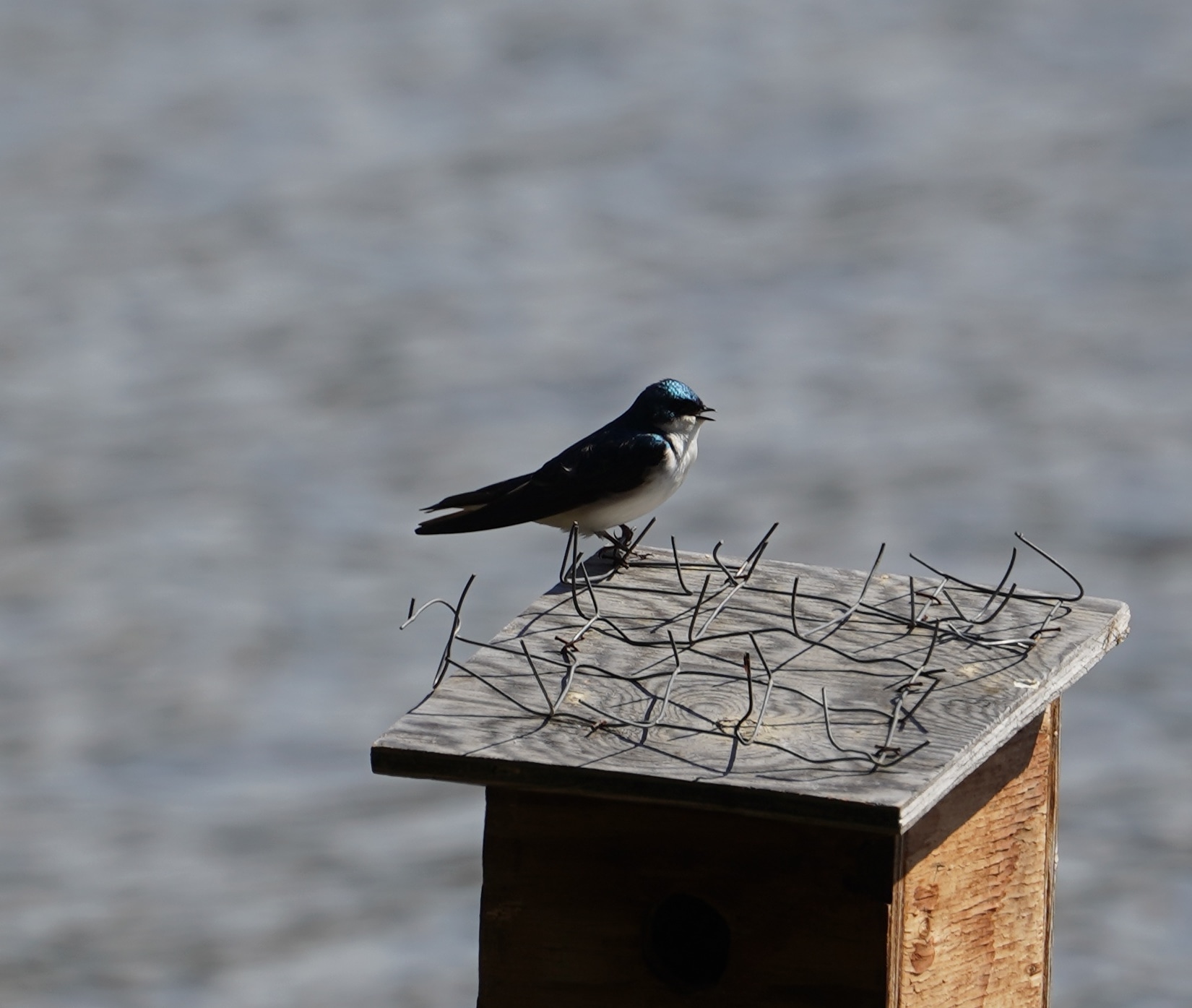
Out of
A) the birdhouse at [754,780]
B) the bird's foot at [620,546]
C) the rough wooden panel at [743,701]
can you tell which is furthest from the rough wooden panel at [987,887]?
the bird's foot at [620,546]

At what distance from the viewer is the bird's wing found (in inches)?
136

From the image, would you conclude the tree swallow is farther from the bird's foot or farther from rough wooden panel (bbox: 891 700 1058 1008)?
rough wooden panel (bbox: 891 700 1058 1008)

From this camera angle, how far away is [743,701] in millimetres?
2729

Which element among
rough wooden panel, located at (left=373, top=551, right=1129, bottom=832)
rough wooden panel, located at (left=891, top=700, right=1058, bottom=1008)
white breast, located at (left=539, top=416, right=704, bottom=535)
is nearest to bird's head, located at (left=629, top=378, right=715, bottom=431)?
white breast, located at (left=539, top=416, right=704, bottom=535)

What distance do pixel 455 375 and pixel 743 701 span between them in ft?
20.1

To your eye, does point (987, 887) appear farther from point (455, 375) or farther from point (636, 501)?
point (455, 375)

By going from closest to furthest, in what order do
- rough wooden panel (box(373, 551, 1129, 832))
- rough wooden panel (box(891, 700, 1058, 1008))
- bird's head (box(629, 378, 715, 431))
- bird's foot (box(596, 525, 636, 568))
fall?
rough wooden panel (box(373, 551, 1129, 832)), rough wooden panel (box(891, 700, 1058, 1008)), bird's foot (box(596, 525, 636, 568)), bird's head (box(629, 378, 715, 431))

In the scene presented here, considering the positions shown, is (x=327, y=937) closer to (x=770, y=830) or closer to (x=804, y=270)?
(x=770, y=830)

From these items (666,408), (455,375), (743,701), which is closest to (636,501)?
(666,408)

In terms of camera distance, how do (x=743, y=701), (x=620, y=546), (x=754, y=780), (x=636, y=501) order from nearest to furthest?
(x=754, y=780)
(x=743, y=701)
(x=620, y=546)
(x=636, y=501)

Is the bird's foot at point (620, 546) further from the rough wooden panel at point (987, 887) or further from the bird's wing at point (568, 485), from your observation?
the rough wooden panel at point (987, 887)

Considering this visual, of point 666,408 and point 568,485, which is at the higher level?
point 666,408

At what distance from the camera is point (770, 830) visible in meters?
2.76

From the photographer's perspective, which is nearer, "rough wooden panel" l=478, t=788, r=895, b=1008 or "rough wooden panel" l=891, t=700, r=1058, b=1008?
"rough wooden panel" l=478, t=788, r=895, b=1008
